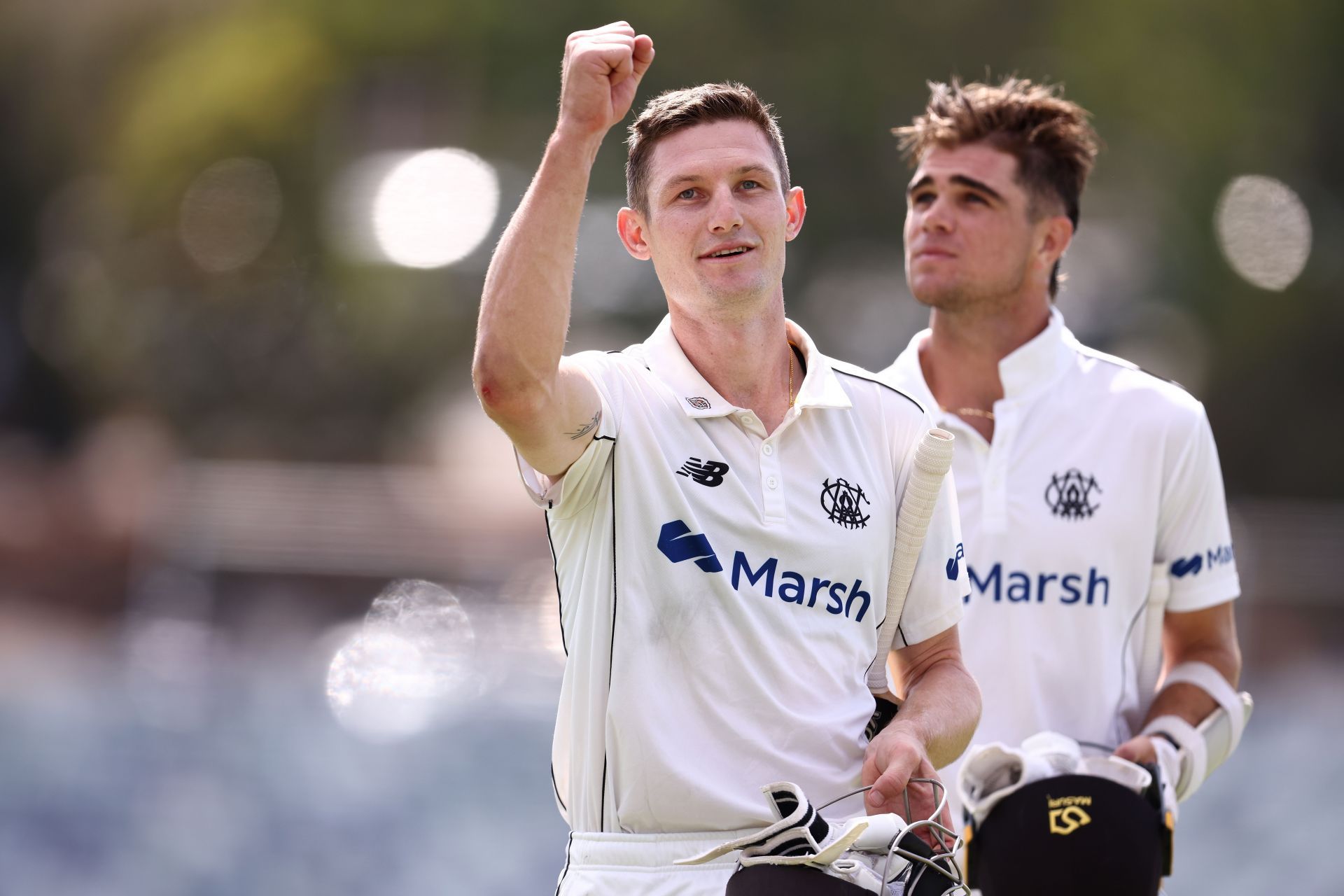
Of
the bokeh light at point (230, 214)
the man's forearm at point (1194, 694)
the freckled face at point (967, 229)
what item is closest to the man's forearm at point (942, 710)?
the man's forearm at point (1194, 694)

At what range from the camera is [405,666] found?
11492 mm

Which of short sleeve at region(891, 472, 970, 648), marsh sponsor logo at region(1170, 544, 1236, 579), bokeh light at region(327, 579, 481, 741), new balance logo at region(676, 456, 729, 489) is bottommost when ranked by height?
bokeh light at region(327, 579, 481, 741)

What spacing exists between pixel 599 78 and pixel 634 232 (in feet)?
1.47

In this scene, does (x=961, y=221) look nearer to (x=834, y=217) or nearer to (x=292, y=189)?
(x=834, y=217)

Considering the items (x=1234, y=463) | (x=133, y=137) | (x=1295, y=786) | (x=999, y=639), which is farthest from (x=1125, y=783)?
(x=133, y=137)

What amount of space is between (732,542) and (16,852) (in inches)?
265

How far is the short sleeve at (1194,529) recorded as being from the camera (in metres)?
3.76

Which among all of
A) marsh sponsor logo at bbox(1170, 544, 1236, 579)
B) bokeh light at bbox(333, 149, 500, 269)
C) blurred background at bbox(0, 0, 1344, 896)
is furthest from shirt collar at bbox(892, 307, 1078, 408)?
bokeh light at bbox(333, 149, 500, 269)

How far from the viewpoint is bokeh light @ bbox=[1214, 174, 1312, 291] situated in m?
15.2

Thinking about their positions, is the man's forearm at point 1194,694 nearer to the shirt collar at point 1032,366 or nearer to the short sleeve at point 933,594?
the shirt collar at point 1032,366

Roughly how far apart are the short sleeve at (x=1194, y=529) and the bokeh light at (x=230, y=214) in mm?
14753

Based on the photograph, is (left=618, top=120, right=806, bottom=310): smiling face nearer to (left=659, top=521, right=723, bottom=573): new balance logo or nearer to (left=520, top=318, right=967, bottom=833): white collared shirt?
(left=520, top=318, right=967, bottom=833): white collared shirt

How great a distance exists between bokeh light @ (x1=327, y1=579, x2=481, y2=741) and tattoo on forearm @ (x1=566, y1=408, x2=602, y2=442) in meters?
7.97

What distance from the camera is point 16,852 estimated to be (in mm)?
8141
